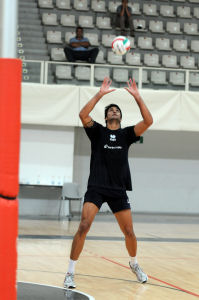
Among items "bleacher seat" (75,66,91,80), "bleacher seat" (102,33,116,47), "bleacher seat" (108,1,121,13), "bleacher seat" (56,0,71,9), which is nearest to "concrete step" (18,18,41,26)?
"bleacher seat" (56,0,71,9)

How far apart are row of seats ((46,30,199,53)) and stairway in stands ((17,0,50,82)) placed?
0.45 m

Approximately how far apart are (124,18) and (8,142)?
691 inches

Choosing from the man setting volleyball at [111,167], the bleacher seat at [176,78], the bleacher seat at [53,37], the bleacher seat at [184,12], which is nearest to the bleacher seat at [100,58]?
the bleacher seat at [53,37]

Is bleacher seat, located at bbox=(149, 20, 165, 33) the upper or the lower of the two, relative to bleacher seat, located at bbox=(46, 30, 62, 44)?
upper

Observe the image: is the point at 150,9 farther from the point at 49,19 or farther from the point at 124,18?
the point at 49,19

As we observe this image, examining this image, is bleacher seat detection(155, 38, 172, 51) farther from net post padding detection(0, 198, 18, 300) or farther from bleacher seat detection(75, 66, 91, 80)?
net post padding detection(0, 198, 18, 300)

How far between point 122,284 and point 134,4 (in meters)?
16.9

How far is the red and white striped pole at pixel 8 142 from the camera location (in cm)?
415

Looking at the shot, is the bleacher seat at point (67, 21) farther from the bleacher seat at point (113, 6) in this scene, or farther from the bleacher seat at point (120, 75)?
the bleacher seat at point (120, 75)

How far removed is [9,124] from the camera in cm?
417

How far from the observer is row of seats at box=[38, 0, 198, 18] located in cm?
2195

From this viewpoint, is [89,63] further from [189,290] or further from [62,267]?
[189,290]

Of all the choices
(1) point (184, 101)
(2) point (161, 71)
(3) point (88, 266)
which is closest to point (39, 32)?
(2) point (161, 71)

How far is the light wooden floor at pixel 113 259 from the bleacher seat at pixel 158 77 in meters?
4.71
